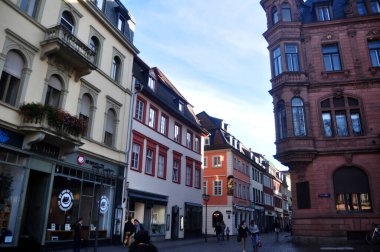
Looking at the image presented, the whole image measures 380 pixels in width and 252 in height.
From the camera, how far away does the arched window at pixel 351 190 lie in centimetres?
2203

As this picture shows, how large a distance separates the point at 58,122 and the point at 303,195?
16609mm

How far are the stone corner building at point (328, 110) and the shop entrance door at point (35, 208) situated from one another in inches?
622

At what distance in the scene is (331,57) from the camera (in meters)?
25.5

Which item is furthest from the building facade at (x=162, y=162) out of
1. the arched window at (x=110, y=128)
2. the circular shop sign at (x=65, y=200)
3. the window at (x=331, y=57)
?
the window at (x=331, y=57)

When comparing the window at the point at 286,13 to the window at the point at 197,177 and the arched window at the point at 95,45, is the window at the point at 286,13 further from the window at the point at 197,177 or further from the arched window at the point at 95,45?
the window at the point at 197,177

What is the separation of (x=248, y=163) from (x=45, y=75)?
43.6 metres

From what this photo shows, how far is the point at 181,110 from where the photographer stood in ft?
108

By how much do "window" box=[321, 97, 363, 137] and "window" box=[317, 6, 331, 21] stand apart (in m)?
6.82

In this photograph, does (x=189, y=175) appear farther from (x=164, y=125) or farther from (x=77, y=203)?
(x=77, y=203)

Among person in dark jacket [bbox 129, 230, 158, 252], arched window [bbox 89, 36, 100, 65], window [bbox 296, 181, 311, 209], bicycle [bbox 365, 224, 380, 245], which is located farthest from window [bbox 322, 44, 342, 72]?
person in dark jacket [bbox 129, 230, 158, 252]

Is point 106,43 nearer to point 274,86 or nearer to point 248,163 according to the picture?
point 274,86

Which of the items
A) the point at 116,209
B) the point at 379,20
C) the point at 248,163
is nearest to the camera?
the point at 116,209

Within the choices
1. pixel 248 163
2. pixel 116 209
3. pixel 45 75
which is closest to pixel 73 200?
pixel 116 209

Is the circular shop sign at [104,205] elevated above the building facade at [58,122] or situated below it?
below
